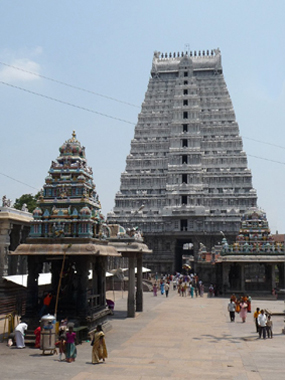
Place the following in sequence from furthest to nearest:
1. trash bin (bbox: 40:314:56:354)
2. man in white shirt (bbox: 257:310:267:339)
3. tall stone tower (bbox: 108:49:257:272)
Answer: tall stone tower (bbox: 108:49:257:272) → man in white shirt (bbox: 257:310:267:339) → trash bin (bbox: 40:314:56:354)

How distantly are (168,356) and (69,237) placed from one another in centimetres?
633

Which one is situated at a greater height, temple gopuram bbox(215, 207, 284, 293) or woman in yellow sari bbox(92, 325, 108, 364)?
temple gopuram bbox(215, 207, 284, 293)

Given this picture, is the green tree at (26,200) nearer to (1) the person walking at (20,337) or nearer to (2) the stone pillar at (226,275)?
(2) the stone pillar at (226,275)

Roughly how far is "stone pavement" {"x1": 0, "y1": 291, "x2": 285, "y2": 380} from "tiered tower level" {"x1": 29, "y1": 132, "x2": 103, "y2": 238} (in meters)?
4.77

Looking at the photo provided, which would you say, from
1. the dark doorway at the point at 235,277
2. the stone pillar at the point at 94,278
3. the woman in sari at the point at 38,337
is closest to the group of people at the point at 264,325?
the stone pillar at the point at 94,278

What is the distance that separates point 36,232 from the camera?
1881 cm

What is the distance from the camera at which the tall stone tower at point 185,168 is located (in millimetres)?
73125

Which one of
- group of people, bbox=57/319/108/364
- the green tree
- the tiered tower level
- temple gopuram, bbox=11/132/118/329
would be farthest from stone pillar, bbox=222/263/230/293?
the green tree

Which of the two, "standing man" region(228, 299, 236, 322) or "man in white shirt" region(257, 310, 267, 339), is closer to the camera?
"man in white shirt" region(257, 310, 267, 339)

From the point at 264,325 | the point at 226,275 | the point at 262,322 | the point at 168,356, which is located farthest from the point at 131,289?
the point at 226,275

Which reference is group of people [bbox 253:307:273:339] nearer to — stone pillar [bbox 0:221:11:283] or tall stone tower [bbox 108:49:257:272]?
stone pillar [bbox 0:221:11:283]

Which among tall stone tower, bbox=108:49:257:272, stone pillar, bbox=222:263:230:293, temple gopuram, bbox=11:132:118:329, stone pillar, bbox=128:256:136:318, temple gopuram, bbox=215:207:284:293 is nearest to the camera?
temple gopuram, bbox=11:132:118:329

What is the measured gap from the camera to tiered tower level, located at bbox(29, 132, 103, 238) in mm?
18672

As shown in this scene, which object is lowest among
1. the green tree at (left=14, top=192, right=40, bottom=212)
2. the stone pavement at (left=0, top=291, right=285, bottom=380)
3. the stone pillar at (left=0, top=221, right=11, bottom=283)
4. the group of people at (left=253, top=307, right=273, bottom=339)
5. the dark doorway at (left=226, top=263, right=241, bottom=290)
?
the stone pavement at (left=0, top=291, right=285, bottom=380)
